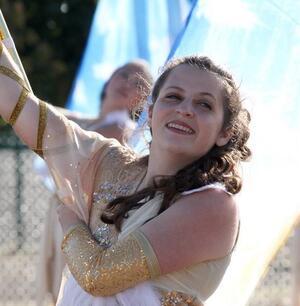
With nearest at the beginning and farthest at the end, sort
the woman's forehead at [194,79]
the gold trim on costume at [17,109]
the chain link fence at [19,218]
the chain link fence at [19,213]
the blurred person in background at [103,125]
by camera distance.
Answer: the woman's forehead at [194,79]
the gold trim on costume at [17,109]
the blurred person in background at [103,125]
the chain link fence at [19,218]
the chain link fence at [19,213]

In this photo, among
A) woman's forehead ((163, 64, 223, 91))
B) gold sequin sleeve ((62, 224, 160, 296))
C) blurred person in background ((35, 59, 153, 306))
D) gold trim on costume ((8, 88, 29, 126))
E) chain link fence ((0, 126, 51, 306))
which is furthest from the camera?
chain link fence ((0, 126, 51, 306))

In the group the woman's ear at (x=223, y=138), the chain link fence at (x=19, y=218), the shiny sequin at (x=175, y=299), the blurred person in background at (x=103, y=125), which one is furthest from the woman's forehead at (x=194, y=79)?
the chain link fence at (x=19, y=218)

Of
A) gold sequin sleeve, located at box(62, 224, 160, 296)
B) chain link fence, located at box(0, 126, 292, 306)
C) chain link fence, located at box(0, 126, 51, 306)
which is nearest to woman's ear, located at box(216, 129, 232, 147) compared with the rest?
gold sequin sleeve, located at box(62, 224, 160, 296)

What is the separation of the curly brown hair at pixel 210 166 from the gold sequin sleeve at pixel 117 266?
0.11 m

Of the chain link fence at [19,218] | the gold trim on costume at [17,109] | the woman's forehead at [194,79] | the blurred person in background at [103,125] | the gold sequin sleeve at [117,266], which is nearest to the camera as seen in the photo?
the gold sequin sleeve at [117,266]

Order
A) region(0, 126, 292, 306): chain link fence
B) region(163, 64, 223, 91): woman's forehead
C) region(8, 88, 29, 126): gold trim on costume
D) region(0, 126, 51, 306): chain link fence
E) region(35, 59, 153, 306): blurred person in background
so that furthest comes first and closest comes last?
region(0, 126, 51, 306): chain link fence
region(0, 126, 292, 306): chain link fence
region(35, 59, 153, 306): blurred person in background
region(8, 88, 29, 126): gold trim on costume
region(163, 64, 223, 91): woman's forehead

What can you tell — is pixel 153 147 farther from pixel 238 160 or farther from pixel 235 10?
pixel 235 10

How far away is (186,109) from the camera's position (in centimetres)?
270

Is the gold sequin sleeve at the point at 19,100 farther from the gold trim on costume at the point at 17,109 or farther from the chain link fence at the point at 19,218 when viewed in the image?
the chain link fence at the point at 19,218

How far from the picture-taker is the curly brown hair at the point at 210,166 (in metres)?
2.72

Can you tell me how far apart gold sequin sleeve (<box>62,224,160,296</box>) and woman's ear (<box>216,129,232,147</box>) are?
0.31 m

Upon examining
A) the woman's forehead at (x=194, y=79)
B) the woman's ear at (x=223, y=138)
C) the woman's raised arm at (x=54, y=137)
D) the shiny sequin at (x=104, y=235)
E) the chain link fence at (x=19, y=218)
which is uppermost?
the woman's forehead at (x=194, y=79)

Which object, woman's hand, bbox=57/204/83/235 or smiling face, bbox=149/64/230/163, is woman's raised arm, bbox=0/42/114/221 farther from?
smiling face, bbox=149/64/230/163

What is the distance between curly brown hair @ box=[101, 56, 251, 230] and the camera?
107 inches
